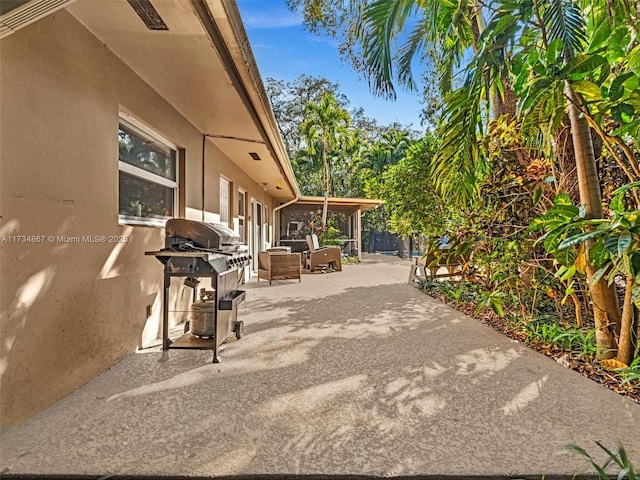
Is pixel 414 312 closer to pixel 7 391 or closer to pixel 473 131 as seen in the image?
pixel 473 131

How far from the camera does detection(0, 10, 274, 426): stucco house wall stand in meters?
1.94

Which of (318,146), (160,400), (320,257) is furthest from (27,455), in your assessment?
(318,146)

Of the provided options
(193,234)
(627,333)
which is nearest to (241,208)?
(193,234)

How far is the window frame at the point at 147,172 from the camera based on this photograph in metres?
3.16

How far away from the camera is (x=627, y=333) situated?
258 centimetres

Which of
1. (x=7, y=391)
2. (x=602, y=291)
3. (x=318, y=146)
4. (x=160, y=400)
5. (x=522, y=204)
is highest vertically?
(x=318, y=146)

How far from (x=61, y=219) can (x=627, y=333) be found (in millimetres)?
4273

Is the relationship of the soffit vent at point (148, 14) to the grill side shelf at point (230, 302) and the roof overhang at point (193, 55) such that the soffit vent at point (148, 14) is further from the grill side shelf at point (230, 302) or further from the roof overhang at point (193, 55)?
the grill side shelf at point (230, 302)

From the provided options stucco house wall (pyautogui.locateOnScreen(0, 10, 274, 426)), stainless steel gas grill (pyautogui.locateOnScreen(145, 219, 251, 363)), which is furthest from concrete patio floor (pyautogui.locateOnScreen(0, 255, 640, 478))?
stucco house wall (pyautogui.locateOnScreen(0, 10, 274, 426))

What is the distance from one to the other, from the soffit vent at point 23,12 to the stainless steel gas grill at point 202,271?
1662 millimetres

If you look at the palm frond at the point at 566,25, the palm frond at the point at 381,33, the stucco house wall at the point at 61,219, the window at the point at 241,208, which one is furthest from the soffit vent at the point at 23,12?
the window at the point at 241,208

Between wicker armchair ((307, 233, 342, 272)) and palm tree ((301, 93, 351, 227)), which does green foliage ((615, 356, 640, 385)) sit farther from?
palm tree ((301, 93, 351, 227))

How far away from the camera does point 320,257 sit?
32.1 feet

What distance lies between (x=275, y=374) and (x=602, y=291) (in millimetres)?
2812
